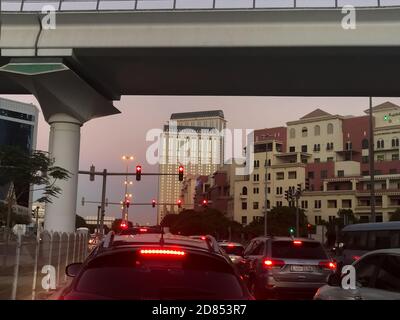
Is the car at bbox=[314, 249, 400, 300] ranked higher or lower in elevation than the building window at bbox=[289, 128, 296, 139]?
lower

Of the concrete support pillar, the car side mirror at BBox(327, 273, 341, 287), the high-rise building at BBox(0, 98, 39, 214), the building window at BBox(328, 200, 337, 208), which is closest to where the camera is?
the car side mirror at BBox(327, 273, 341, 287)

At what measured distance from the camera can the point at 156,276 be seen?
15.9 ft

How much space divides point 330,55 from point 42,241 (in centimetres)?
1544

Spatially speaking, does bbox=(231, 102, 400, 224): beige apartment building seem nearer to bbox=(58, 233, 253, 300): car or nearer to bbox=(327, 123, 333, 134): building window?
bbox=(327, 123, 333, 134): building window

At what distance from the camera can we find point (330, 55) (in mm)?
25719

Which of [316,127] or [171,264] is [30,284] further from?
[316,127]

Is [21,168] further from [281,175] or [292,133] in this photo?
[292,133]

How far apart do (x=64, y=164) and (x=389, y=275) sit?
25897 mm

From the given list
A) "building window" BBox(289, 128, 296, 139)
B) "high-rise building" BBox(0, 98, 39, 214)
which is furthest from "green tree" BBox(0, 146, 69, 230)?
"building window" BBox(289, 128, 296, 139)

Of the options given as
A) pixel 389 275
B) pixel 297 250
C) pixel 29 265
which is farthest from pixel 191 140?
pixel 389 275

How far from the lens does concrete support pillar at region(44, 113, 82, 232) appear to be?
101 ft

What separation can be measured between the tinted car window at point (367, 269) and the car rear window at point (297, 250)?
573 centimetres

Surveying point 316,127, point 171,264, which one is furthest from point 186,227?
point 171,264

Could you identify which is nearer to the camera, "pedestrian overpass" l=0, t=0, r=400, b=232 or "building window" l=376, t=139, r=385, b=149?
"pedestrian overpass" l=0, t=0, r=400, b=232
